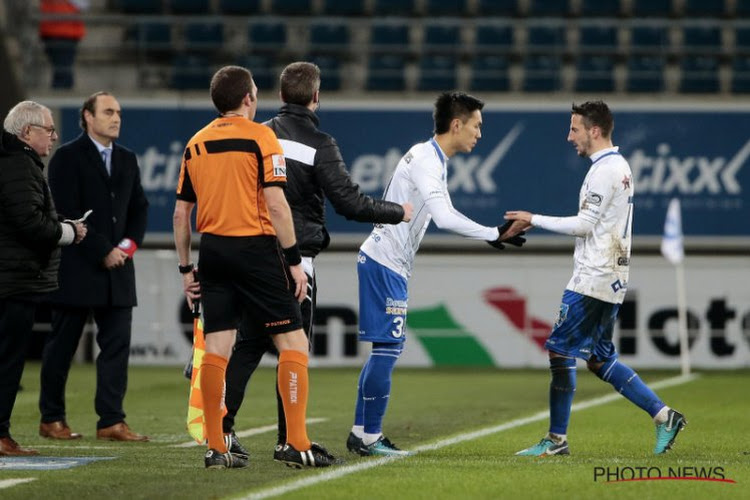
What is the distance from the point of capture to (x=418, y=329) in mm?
20312

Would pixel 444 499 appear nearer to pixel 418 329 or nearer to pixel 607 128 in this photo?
pixel 607 128

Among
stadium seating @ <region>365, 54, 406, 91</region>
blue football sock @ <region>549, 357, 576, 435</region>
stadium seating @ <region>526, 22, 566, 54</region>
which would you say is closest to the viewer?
blue football sock @ <region>549, 357, 576, 435</region>

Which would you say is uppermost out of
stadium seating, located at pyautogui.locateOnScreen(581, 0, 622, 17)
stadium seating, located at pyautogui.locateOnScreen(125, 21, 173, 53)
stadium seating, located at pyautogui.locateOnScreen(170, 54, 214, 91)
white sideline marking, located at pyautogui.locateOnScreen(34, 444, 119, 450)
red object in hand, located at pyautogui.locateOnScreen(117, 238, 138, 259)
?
stadium seating, located at pyautogui.locateOnScreen(581, 0, 622, 17)

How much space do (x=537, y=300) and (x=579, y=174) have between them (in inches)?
87.5

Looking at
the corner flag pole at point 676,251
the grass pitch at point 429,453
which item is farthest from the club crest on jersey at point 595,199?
the corner flag pole at point 676,251

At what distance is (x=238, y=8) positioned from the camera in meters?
23.3

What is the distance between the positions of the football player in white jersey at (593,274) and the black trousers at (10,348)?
2.77m

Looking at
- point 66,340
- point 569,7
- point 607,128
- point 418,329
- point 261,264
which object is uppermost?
point 569,7

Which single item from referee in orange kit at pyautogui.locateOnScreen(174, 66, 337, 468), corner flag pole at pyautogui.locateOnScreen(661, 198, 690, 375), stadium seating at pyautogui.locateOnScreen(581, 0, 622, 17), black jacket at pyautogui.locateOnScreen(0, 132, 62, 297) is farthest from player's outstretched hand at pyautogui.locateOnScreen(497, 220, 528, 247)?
stadium seating at pyautogui.locateOnScreen(581, 0, 622, 17)

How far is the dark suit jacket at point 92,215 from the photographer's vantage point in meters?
8.85

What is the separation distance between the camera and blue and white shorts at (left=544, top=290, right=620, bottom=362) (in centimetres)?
767

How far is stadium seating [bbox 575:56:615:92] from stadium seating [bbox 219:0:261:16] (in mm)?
5373

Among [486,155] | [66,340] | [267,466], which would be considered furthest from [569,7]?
[267,466]

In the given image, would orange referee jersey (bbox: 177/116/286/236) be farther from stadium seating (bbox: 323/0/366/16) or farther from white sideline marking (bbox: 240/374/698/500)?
stadium seating (bbox: 323/0/366/16)
